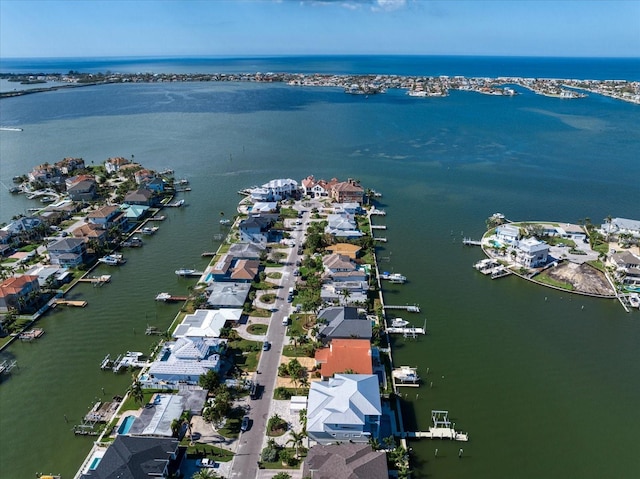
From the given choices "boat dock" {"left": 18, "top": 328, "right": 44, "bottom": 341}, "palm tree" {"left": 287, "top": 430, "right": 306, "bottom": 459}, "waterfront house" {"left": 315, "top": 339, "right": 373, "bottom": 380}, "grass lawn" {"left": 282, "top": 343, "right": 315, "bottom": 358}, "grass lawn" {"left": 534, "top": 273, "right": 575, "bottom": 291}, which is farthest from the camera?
"grass lawn" {"left": 534, "top": 273, "right": 575, "bottom": 291}

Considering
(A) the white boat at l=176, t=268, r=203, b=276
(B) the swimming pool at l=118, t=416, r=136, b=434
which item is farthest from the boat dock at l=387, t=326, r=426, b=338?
(A) the white boat at l=176, t=268, r=203, b=276

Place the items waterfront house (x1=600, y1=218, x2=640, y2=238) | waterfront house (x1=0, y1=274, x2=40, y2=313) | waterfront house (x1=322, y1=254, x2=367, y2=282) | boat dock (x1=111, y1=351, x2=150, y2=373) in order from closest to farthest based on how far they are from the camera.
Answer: boat dock (x1=111, y1=351, x2=150, y2=373) → waterfront house (x1=0, y1=274, x2=40, y2=313) → waterfront house (x1=322, y1=254, x2=367, y2=282) → waterfront house (x1=600, y1=218, x2=640, y2=238)

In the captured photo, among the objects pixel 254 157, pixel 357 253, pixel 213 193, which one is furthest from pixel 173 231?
pixel 254 157

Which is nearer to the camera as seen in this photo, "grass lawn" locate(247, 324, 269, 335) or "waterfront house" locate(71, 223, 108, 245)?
"grass lawn" locate(247, 324, 269, 335)

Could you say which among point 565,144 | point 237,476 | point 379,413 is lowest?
point 237,476

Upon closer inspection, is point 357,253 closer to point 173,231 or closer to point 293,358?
point 293,358

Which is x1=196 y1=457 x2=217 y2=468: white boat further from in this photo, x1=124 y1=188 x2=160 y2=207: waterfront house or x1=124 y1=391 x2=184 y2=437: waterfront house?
x1=124 y1=188 x2=160 y2=207: waterfront house
